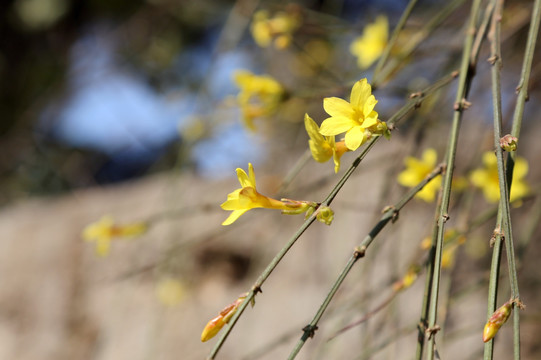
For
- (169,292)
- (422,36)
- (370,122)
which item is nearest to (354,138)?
(370,122)

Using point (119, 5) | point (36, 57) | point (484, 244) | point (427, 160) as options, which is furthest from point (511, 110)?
point (36, 57)

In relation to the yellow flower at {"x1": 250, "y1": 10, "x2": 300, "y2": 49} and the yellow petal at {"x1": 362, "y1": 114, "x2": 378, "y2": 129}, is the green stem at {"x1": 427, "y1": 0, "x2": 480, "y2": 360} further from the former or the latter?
the yellow flower at {"x1": 250, "y1": 10, "x2": 300, "y2": 49}

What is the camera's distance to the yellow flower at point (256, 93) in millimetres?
775

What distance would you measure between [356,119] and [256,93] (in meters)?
0.33

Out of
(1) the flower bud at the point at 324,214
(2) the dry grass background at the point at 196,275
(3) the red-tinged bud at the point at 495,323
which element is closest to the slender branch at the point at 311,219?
(1) the flower bud at the point at 324,214

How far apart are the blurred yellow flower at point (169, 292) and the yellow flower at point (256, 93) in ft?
2.23

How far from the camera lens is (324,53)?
260 cm

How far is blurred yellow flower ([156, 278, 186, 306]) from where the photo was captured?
4.48 ft

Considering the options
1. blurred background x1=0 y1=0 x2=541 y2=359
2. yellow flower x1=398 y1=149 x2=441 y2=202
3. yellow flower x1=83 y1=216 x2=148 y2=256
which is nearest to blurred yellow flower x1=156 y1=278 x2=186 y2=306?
blurred background x1=0 y1=0 x2=541 y2=359

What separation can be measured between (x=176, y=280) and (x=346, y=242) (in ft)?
Result: 1.50

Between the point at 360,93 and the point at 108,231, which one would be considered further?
the point at 108,231

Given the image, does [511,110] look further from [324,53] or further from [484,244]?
[324,53]

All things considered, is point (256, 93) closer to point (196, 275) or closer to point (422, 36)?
point (422, 36)

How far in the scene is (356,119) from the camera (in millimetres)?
492
